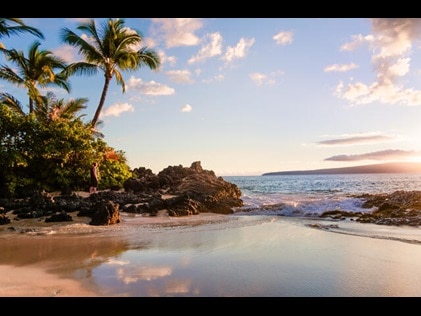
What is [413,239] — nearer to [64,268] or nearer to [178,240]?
[178,240]

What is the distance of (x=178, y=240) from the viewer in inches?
258

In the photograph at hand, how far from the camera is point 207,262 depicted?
479 cm

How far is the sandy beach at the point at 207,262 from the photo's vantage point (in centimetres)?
372

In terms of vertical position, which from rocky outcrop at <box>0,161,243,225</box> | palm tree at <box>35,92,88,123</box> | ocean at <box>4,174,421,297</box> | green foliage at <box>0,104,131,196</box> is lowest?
ocean at <box>4,174,421,297</box>

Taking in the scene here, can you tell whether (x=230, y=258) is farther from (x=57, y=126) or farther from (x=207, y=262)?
(x=57, y=126)

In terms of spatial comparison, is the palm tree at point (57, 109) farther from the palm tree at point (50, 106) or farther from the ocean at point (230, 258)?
the ocean at point (230, 258)

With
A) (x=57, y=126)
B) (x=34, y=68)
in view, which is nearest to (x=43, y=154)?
(x=57, y=126)

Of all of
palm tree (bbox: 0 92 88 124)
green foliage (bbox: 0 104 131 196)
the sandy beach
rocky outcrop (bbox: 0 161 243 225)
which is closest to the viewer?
the sandy beach

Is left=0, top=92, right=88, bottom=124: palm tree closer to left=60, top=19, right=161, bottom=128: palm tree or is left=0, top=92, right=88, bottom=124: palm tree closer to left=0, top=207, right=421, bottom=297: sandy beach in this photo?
left=60, top=19, right=161, bottom=128: palm tree

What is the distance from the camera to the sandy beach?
12.2 ft

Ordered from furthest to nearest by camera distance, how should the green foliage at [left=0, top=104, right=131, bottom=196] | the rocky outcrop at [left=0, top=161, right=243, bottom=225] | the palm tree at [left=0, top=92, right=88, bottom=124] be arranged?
the palm tree at [left=0, top=92, right=88, bottom=124]
the green foliage at [left=0, top=104, right=131, bottom=196]
the rocky outcrop at [left=0, top=161, right=243, bottom=225]

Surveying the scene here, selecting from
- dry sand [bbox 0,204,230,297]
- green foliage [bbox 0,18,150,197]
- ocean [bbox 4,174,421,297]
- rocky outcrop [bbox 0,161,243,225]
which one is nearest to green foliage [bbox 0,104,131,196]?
green foliage [bbox 0,18,150,197]

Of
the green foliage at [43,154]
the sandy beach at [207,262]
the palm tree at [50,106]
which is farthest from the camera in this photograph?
the palm tree at [50,106]

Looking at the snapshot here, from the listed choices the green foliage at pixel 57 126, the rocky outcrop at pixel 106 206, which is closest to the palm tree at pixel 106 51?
the green foliage at pixel 57 126
